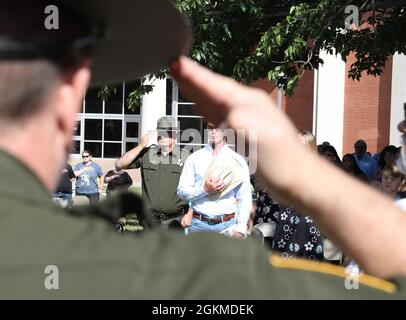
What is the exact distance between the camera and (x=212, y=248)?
0.80m

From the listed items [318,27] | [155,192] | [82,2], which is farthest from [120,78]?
[318,27]

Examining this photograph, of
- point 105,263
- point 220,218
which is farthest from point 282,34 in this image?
point 105,263

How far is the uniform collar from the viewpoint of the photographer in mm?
796

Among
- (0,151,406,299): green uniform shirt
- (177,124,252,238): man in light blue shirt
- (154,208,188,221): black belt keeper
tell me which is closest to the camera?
(0,151,406,299): green uniform shirt

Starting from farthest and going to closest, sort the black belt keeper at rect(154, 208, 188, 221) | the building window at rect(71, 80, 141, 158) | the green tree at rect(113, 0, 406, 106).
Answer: the building window at rect(71, 80, 141, 158) → the green tree at rect(113, 0, 406, 106) → the black belt keeper at rect(154, 208, 188, 221)

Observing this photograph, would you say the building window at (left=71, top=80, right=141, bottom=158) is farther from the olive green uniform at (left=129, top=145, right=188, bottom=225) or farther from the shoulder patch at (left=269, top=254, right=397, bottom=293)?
the shoulder patch at (left=269, top=254, right=397, bottom=293)

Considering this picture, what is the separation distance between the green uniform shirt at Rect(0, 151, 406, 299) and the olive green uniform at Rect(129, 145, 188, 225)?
5.88 metres

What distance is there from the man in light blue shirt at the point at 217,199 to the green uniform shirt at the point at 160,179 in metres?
0.78

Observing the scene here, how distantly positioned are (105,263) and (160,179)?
6.12m

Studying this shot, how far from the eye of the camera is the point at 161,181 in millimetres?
6879

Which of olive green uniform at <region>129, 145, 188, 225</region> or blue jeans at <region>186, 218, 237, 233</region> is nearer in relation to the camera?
blue jeans at <region>186, 218, 237, 233</region>

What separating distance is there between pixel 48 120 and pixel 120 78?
0.42 metres

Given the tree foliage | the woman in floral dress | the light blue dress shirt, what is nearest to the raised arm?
the light blue dress shirt

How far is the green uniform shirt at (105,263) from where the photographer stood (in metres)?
0.77
